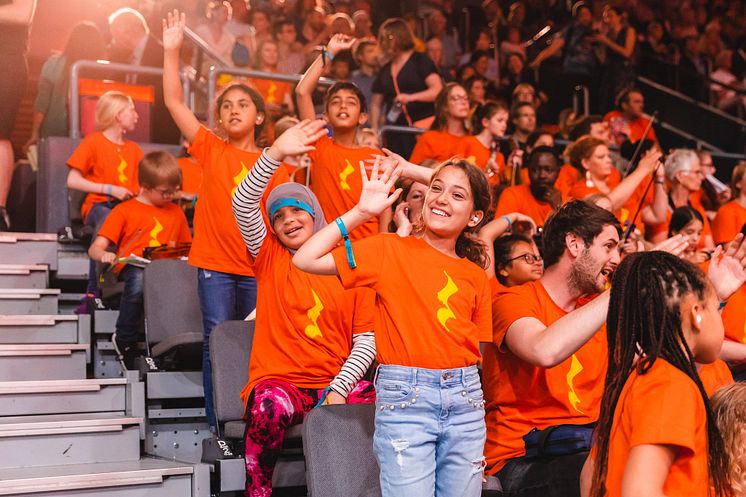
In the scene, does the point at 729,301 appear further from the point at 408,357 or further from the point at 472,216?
the point at 408,357

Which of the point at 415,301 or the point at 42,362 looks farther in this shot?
the point at 42,362

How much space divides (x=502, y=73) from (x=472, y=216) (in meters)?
8.60

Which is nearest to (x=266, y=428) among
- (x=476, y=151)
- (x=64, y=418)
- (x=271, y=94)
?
(x=64, y=418)

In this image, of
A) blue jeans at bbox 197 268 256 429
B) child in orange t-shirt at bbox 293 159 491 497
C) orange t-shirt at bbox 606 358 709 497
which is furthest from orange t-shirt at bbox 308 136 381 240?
orange t-shirt at bbox 606 358 709 497

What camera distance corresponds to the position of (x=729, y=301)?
4.70 meters

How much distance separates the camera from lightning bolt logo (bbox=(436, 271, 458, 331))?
10.7ft

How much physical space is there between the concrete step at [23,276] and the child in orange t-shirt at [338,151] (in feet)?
5.31

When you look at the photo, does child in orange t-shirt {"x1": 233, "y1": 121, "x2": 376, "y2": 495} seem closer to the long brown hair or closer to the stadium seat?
the long brown hair

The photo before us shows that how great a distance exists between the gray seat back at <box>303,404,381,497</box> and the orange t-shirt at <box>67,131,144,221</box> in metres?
3.49

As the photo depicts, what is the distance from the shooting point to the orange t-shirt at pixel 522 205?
6613 mm

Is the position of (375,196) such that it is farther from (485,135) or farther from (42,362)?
(485,135)

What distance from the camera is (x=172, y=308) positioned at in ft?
16.3

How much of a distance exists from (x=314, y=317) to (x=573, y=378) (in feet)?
3.36

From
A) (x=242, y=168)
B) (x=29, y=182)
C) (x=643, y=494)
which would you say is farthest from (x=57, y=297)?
(x=643, y=494)
